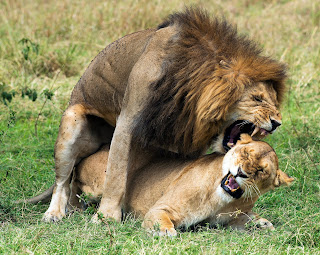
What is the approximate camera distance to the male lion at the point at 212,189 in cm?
358

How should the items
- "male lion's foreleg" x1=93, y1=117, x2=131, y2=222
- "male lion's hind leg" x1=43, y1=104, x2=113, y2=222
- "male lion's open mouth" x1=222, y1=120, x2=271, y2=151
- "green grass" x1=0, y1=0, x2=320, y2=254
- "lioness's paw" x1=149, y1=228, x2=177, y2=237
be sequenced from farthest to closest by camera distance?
"male lion's hind leg" x1=43, y1=104, x2=113, y2=222 < "male lion's foreleg" x1=93, y1=117, x2=131, y2=222 < "male lion's open mouth" x1=222, y1=120, x2=271, y2=151 < "lioness's paw" x1=149, y1=228, x2=177, y2=237 < "green grass" x1=0, y1=0, x2=320, y2=254

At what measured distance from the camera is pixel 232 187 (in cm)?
368

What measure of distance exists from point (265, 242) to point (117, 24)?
547cm

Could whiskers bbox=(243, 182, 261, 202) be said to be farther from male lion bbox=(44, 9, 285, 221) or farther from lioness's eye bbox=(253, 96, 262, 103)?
lioness's eye bbox=(253, 96, 262, 103)

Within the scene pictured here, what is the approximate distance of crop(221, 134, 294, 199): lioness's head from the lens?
11.7 ft

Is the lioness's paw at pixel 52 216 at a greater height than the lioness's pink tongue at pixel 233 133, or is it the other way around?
the lioness's pink tongue at pixel 233 133

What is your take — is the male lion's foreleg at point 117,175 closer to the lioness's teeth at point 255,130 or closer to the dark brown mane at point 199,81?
the dark brown mane at point 199,81

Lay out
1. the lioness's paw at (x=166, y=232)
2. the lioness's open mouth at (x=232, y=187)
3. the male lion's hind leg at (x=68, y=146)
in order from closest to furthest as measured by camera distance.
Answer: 1. the lioness's paw at (x=166, y=232)
2. the lioness's open mouth at (x=232, y=187)
3. the male lion's hind leg at (x=68, y=146)

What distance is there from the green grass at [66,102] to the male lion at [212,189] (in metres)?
0.10

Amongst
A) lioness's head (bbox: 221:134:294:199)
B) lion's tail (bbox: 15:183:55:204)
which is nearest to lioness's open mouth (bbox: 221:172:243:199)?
lioness's head (bbox: 221:134:294:199)

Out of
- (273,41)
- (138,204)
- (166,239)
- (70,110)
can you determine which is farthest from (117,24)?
(166,239)

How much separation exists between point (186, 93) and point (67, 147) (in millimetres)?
1116

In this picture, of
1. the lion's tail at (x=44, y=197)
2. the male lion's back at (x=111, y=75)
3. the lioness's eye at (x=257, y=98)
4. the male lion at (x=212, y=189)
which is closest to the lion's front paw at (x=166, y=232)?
the male lion at (x=212, y=189)

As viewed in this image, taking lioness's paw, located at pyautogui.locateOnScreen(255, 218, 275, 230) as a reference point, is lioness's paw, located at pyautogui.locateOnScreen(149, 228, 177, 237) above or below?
above
